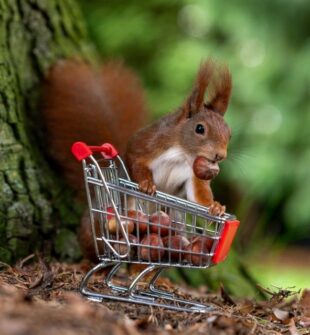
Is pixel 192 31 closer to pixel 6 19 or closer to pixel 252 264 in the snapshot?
pixel 252 264

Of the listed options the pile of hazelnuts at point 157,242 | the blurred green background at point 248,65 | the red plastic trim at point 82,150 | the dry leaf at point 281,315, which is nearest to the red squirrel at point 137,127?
the pile of hazelnuts at point 157,242

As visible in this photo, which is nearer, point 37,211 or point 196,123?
point 196,123

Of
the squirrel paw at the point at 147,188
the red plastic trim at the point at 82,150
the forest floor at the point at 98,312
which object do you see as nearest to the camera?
the forest floor at the point at 98,312

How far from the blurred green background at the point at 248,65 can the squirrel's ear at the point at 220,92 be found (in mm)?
2793

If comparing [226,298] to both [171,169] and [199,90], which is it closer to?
[171,169]

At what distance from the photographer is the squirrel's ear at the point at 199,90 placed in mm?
2396

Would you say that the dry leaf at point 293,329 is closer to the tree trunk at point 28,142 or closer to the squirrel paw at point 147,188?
the squirrel paw at point 147,188

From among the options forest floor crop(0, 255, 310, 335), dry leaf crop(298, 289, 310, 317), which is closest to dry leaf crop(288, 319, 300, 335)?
forest floor crop(0, 255, 310, 335)

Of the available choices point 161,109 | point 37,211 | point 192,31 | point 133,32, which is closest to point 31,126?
point 37,211

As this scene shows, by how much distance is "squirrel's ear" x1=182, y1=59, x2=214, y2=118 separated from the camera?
240cm

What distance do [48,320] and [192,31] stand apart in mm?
4774

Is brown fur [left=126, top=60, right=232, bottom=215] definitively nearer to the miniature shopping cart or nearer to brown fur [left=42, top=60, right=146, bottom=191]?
the miniature shopping cart

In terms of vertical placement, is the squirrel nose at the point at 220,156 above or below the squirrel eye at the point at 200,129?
below

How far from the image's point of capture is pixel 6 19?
2.98 m
